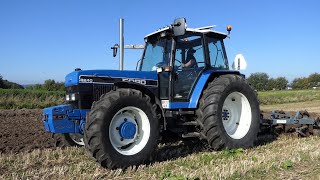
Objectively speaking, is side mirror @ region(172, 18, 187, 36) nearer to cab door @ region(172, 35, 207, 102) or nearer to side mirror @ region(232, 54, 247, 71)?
cab door @ region(172, 35, 207, 102)

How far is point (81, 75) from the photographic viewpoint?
5.96 m

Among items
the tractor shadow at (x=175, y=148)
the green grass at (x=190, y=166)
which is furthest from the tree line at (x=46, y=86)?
the green grass at (x=190, y=166)

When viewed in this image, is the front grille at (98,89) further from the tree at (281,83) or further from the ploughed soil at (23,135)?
the tree at (281,83)

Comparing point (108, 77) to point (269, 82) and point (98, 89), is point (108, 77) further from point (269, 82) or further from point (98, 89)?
point (269, 82)

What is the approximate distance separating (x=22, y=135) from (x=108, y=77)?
13.7 ft

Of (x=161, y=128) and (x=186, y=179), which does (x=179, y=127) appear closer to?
(x=161, y=128)

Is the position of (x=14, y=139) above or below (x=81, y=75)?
below

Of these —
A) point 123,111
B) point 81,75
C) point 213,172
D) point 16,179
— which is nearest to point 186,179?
point 213,172

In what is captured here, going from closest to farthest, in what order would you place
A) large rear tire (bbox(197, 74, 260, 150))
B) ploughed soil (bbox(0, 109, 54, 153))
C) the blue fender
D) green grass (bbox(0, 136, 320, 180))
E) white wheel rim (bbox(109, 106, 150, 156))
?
green grass (bbox(0, 136, 320, 180)) < white wheel rim (bbox(109, 106, 150, 156)) < large rear tire (bbox(197, 74, 260, 150)) < the blue fender < ploughed soil (bbox(0, 109, 54, 153))

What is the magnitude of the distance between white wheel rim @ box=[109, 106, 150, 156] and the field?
13.2 inches

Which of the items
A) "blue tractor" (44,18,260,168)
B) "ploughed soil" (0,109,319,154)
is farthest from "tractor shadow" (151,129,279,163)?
"blue tractor" (44,18,260,168)

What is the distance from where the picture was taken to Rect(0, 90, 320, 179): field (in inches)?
192

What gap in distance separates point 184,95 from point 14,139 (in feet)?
14.2

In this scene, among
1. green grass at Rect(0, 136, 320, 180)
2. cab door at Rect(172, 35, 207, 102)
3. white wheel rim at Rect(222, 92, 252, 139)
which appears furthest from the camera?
white wheel rim at Rect(222, 92, 252, 139)
